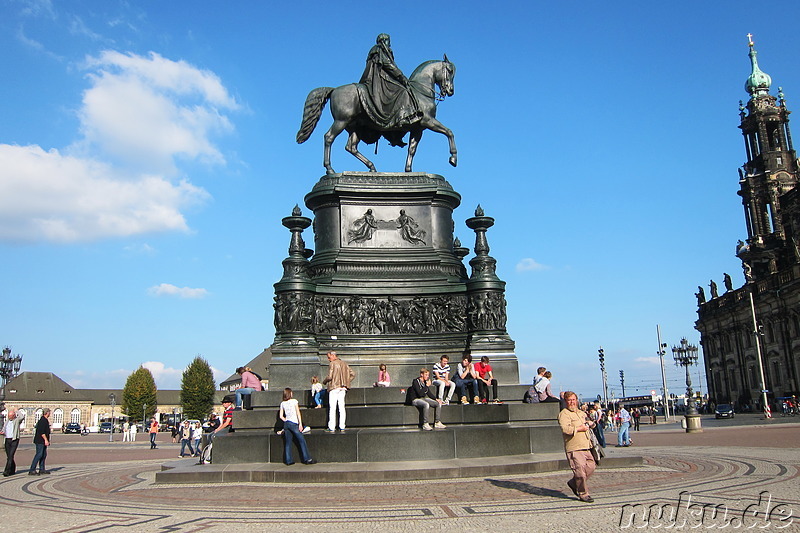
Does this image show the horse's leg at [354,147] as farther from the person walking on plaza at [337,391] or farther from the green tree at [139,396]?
the green tree at [139,396]

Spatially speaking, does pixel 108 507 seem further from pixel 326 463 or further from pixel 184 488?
pixel 326 463

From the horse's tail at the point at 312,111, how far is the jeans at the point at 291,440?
10.6 metres

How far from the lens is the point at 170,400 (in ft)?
507

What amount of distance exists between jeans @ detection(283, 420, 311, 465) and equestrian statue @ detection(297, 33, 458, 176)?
9.35 metres

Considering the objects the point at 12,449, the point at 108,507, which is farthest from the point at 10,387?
the point at 108,507

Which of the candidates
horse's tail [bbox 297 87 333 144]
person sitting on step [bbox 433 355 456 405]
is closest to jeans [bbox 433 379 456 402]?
person sitting on step [bbox 433 355 456 405]

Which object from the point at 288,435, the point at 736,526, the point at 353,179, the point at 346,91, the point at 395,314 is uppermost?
the point at 346,91

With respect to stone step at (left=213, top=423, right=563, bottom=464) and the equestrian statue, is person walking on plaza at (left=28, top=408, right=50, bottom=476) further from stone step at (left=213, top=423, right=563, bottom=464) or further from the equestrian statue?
the equestrian statue

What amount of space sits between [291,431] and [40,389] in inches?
5428

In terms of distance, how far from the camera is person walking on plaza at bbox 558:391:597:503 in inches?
343

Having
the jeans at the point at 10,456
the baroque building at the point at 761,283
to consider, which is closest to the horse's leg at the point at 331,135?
the jeans at the point at 10,456

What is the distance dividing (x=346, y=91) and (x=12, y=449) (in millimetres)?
12845

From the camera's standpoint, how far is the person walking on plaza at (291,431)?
12367 millimetres

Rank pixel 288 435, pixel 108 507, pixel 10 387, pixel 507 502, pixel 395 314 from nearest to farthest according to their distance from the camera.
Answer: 1. pixel 507 502
2. pixel 108 507
3. pixel 288 435
4. pixel 395 314
5. pixel 10 387
